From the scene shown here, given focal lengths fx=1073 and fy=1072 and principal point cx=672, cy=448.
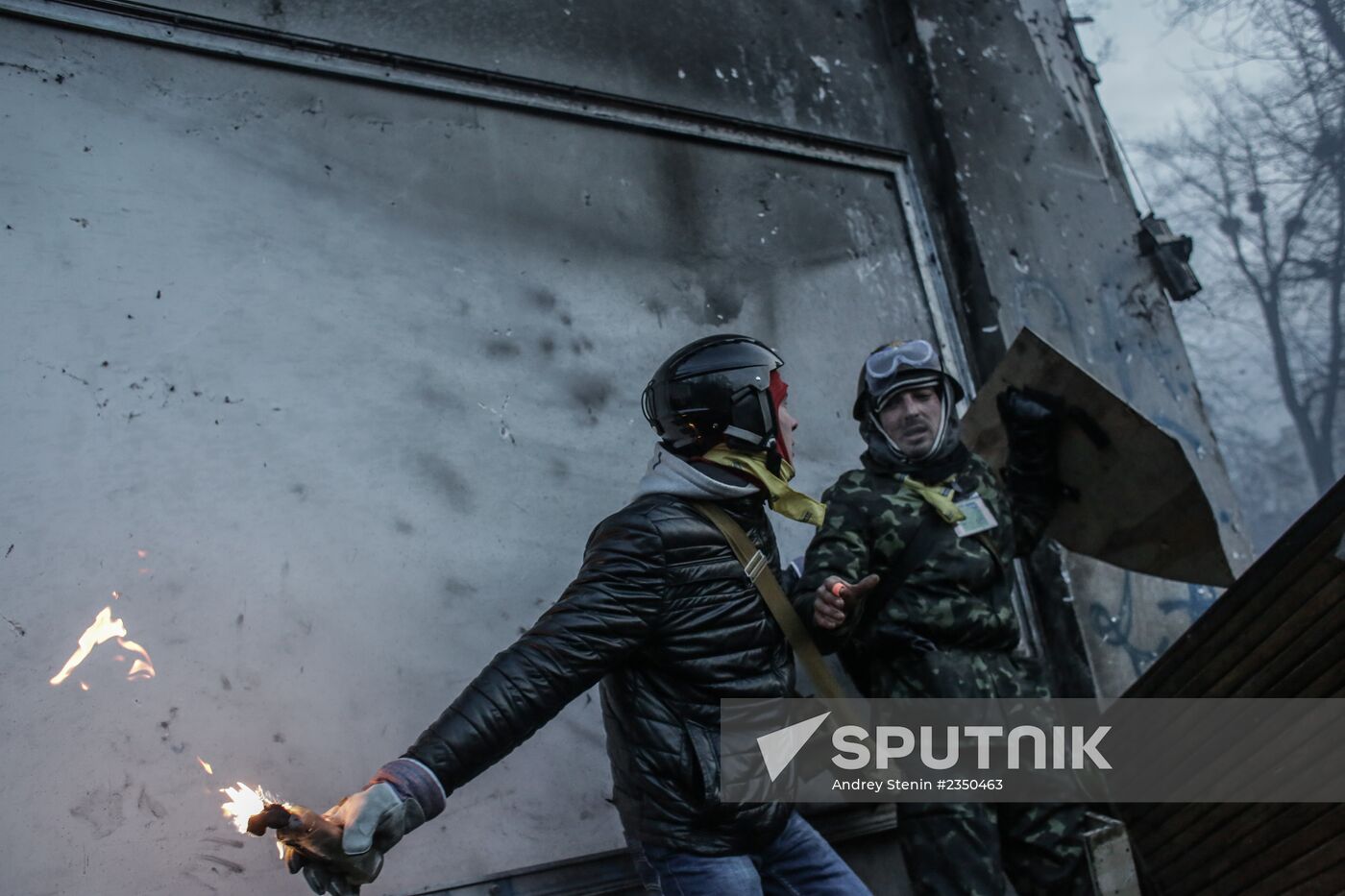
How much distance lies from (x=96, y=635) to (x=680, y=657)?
4.83ft

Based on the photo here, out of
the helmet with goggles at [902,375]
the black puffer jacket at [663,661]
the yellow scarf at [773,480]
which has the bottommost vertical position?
the black puffer jacket at [663,661]

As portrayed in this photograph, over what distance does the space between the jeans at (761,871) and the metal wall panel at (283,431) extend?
0.72m

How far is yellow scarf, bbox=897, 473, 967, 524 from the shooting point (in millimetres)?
3143

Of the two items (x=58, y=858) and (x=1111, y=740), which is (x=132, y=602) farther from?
(x=1111, y=740)

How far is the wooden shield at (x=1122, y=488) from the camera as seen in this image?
357cm

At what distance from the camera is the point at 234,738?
2.76 meters

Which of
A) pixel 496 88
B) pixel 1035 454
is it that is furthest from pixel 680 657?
pixel 496 88

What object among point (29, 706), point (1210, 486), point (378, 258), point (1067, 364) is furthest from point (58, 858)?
point (1210, 486)

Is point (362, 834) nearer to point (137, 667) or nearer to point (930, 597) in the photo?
point (137, 667)

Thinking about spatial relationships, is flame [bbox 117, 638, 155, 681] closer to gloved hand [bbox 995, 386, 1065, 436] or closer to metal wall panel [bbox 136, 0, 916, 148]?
metal wall panel [bbox 136, 0, 916, 148]

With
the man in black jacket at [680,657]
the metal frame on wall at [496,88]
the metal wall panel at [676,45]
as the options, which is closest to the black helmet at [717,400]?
the man in black jacket at [680,657]

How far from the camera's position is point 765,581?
2.67 meters

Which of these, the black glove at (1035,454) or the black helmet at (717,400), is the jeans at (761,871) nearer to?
the black helmet at (717,400)

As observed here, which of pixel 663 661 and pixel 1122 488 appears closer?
pixel 663 661
